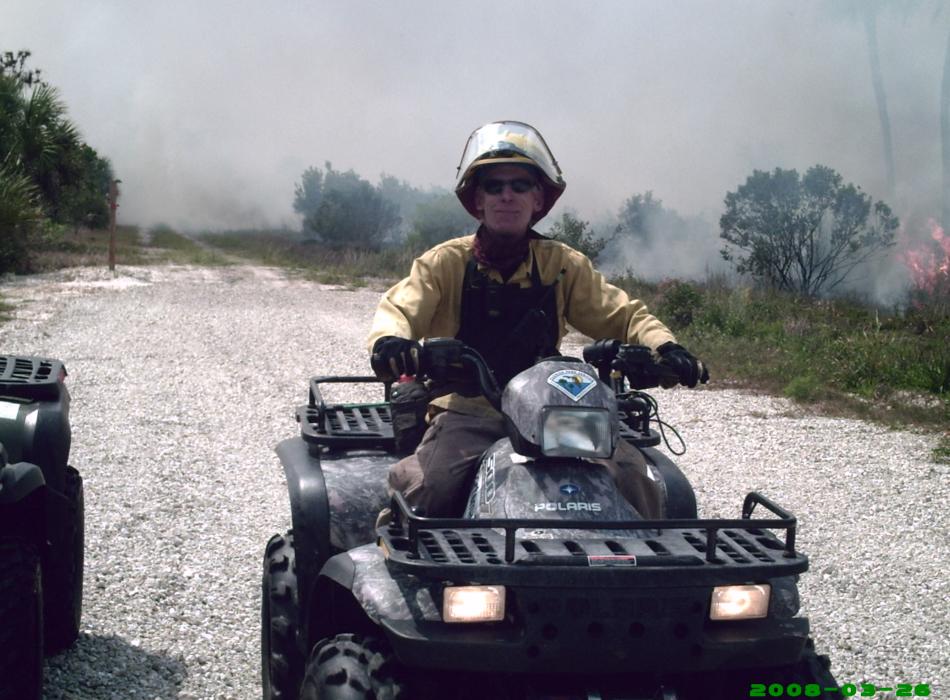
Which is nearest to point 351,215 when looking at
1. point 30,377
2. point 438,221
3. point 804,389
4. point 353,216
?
point 353,216

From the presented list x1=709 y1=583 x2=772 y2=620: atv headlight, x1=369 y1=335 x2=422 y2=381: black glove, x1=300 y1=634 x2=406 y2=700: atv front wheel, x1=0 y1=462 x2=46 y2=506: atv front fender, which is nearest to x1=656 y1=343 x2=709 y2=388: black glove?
x1=369 y1=335 x2=422 y2=381: black glove

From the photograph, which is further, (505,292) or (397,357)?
(505,292)

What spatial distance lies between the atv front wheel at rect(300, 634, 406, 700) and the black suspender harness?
1255 mm

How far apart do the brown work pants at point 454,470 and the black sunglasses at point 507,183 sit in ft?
2.81

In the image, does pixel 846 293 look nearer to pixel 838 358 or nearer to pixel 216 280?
pixel 838 358

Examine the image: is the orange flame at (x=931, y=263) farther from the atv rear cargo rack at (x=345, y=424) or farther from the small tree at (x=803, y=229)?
the atv rear cargo rack at (x=345, y=424)

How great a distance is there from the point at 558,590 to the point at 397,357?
943mm

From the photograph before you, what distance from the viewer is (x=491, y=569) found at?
223cm

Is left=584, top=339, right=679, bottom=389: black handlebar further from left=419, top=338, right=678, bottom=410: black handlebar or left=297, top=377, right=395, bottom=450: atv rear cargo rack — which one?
left=297, top=377, right=395, bottom=450: atv rear cargo rack

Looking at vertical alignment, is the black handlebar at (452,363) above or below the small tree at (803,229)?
below

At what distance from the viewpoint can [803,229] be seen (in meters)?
19.5

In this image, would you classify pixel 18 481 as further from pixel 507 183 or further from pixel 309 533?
pixel 507 183

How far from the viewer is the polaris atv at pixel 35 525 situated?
3074mm

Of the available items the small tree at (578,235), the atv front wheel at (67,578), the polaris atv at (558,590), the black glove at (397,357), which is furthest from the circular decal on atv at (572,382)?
the small tree at (578,235)
